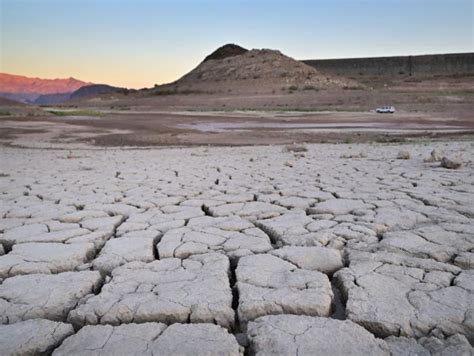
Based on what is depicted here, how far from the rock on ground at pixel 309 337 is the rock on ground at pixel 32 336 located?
0.74 metres

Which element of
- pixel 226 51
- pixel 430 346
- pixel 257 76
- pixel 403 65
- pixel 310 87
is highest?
pixel 226 51

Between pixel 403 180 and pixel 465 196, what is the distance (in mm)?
891

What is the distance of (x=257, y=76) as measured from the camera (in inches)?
1810

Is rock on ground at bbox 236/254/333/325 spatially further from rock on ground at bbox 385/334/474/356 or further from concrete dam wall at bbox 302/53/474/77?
concrete dam wall at bbox 302/53/474/77

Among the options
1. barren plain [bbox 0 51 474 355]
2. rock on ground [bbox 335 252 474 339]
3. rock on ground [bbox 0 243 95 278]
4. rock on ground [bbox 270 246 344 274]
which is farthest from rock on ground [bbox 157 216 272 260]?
rock on ground [bbox 335 252 474 339]

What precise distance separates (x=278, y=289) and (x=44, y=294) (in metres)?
1.09

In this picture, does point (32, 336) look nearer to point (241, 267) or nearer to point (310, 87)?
point (241, 267)

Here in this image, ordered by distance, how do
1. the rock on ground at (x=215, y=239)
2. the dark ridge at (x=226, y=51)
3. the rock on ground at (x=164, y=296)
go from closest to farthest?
1. the rock on ground at (x=164, y=296)
2. the rock on ground at (x=215, y=239)
3. the dark ridge at (x=226, y=51)

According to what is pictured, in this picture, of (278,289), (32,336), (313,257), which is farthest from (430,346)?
(32,336)

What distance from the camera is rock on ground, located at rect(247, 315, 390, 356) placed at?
5.23ft

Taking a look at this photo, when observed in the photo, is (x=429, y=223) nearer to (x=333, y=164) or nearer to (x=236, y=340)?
(x=236, y=340)

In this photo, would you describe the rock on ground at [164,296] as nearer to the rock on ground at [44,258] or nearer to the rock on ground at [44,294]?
the rock on ground at [44,294]

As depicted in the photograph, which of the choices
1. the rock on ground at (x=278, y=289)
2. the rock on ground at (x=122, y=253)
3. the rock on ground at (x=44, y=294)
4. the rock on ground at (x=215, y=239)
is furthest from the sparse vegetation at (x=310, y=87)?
the rock on ground at (x=44, y=294)

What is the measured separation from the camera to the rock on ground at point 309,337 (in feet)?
5.23
